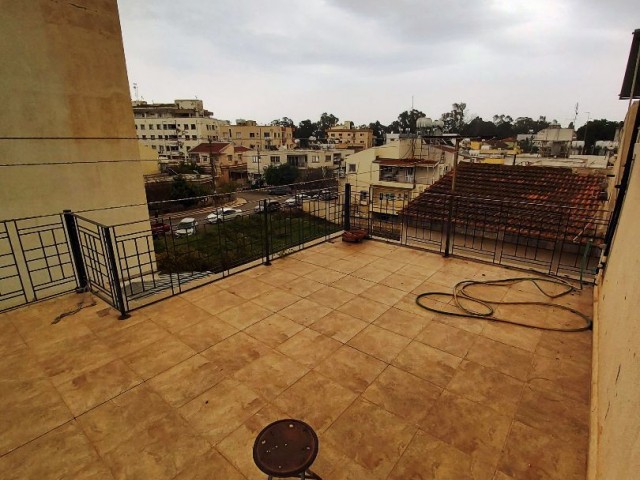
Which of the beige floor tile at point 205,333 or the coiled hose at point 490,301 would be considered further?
the coiled hose at point 490,301

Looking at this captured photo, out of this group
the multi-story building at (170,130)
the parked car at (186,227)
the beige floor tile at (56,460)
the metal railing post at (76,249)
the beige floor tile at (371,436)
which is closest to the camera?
the beige floor tile at (56,460)

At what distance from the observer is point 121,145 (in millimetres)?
5418

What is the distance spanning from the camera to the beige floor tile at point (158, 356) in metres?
2.84

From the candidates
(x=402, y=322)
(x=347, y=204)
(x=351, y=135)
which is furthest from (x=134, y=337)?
(x=351, y=135)

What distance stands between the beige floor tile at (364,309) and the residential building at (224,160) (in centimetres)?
3655

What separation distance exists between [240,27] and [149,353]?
11.2 metres

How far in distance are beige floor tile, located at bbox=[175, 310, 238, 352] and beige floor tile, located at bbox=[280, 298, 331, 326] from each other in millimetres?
665

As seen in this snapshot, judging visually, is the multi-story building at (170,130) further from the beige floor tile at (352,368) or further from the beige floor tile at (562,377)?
the beige floor tile at (562,377)

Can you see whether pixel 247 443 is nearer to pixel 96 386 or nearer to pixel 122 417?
pixel 122 417

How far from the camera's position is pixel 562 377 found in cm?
276

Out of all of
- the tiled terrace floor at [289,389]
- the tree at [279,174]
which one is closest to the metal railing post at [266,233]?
the tiled terrace floor at [289,389]

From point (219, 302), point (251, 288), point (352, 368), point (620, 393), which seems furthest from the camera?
point (251, 288)

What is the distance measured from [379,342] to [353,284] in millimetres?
1385

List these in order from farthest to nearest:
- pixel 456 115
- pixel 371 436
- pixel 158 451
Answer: pixel 456 115
pixel 371 436
pixel 158 451
